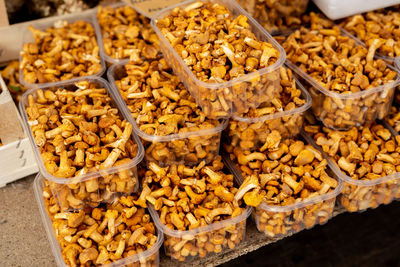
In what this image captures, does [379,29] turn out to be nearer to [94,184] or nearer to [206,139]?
[206,139]

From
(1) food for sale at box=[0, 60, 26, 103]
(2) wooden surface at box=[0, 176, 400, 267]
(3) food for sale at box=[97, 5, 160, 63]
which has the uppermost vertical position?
(3) food for sale at box=[97, 5, 160, 63]

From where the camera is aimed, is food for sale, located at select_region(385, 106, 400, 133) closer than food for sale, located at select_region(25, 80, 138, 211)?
No

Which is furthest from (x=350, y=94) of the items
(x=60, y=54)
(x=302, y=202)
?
(x=60, y=54)

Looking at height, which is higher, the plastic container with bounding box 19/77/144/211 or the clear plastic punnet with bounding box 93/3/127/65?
the clear plastic punnet with bounding box 93/3/127/65

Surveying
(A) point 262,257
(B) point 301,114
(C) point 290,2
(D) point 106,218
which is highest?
(C) point 290,2

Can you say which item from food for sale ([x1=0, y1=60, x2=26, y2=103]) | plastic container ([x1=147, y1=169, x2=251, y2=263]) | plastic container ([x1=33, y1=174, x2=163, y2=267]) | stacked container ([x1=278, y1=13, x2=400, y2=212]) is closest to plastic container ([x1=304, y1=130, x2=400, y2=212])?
stacked container ([x1=278, y1=13, x2=400, y2=212])

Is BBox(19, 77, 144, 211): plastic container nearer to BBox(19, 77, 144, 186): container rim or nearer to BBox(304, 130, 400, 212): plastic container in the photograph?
BBox(19, 77, 144, 186): container rim

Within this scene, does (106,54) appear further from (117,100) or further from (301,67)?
(301,67)

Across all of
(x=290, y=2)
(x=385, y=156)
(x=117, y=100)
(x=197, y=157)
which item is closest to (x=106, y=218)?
(x=197, y=157)
